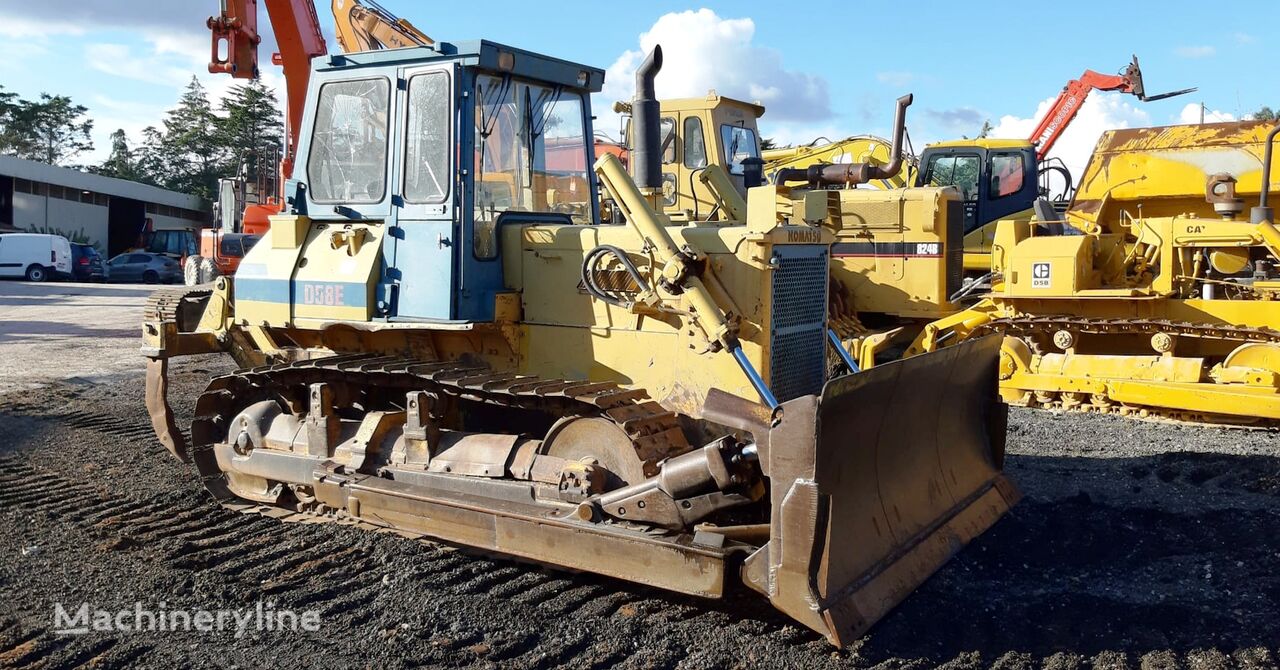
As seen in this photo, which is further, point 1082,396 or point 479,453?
point 1082,396

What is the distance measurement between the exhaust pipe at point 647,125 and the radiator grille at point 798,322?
0.91 m

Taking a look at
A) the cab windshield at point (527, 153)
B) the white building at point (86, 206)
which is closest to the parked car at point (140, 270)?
the white building at point (86, 206)

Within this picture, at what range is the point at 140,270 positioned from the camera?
34.3 metres

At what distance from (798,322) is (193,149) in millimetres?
61727

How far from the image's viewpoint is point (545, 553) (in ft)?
16.2

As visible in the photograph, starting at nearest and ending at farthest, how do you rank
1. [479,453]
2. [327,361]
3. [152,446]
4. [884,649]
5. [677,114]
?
[884,649] < [479,453] < [327,361] < [152,446] < [677,114]

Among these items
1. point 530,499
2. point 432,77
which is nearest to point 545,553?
point 530,499

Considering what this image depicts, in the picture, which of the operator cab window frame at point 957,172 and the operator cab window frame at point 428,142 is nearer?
the operator cab window frame at point 428,142

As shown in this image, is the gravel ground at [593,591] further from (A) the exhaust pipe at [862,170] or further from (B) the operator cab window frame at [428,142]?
Answer: (A) the exhaust pipe at [862,170]

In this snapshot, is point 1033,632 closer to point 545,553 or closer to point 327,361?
point 545,553

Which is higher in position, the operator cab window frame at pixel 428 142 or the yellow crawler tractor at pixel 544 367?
the operator cab window frame at pixel 428 142

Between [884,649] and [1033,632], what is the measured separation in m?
0.75

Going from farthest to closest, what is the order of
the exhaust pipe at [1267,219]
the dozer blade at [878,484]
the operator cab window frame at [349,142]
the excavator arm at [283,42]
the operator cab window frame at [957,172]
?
the operator cab window frame at [957,172] → the excavator arm at [283,42] → the exhaust pipe at [1267,219] → the operator cab window frame at [349,142] → the dozer blade at [878,484]

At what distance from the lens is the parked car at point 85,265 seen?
113 ft
